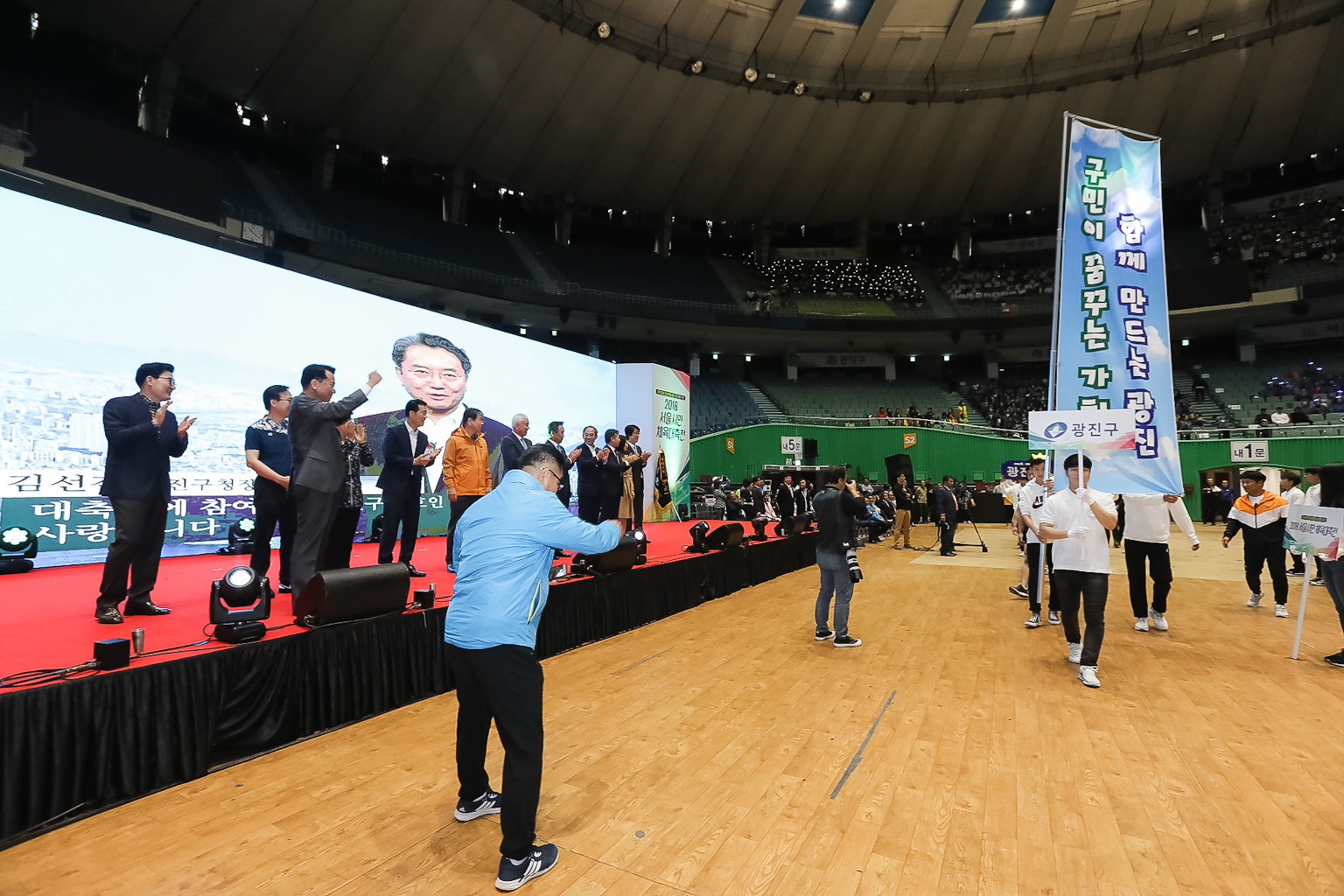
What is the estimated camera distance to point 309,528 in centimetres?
384

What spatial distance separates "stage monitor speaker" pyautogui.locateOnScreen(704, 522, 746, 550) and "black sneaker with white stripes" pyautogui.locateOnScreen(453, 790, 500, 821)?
15.9 feet

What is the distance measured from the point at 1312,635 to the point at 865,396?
2023cm

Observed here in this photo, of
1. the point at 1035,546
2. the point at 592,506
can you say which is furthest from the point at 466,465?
the point at 1035,546

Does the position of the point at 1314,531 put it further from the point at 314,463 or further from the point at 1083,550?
the point at 314,463

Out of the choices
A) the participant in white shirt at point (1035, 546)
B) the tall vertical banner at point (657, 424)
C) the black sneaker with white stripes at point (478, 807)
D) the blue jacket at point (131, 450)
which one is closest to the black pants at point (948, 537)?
the participant in white shirt at point (1035, 546)

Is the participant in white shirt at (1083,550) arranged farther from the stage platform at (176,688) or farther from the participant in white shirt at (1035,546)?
the stage platform at (176,688)

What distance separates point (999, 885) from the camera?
77.7 inches

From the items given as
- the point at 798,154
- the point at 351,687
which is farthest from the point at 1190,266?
the point at 351,687

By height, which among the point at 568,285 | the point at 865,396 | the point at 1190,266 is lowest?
the point at 865,396

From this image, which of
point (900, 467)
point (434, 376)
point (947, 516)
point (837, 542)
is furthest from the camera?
point (900, 467)

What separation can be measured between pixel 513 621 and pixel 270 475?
10.3ft

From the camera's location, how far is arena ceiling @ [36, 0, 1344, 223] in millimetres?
15234

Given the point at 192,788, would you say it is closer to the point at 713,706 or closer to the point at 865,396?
the point at 713,706

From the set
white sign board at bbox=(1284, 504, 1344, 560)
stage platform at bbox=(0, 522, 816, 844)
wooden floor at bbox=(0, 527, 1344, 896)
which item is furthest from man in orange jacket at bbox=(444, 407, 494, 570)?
white sign board at bbox=(1284, 504, 1344, 560)
